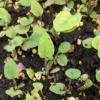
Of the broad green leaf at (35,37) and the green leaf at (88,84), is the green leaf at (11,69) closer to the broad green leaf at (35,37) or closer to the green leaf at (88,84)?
the broad green leaf at (35,37)

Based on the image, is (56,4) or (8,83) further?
(56,4)

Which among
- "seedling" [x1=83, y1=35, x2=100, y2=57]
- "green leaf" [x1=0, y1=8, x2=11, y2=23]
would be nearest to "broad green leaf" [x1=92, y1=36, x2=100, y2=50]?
"seedling" [x1=83, y1=35, x2=100, y2=57]

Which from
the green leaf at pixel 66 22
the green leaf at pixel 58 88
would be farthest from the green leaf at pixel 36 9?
the green leaf at pixel 58 88

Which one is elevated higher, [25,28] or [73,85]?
[25,28]

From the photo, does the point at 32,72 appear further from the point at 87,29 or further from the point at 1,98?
the point at 87,29

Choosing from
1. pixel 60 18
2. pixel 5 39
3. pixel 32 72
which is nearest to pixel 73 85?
pixel 32 72

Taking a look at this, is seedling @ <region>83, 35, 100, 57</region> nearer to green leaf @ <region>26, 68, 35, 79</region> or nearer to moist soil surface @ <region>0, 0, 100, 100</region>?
→ moist soil surface @ <region>0, 0, 100, 100</region>
